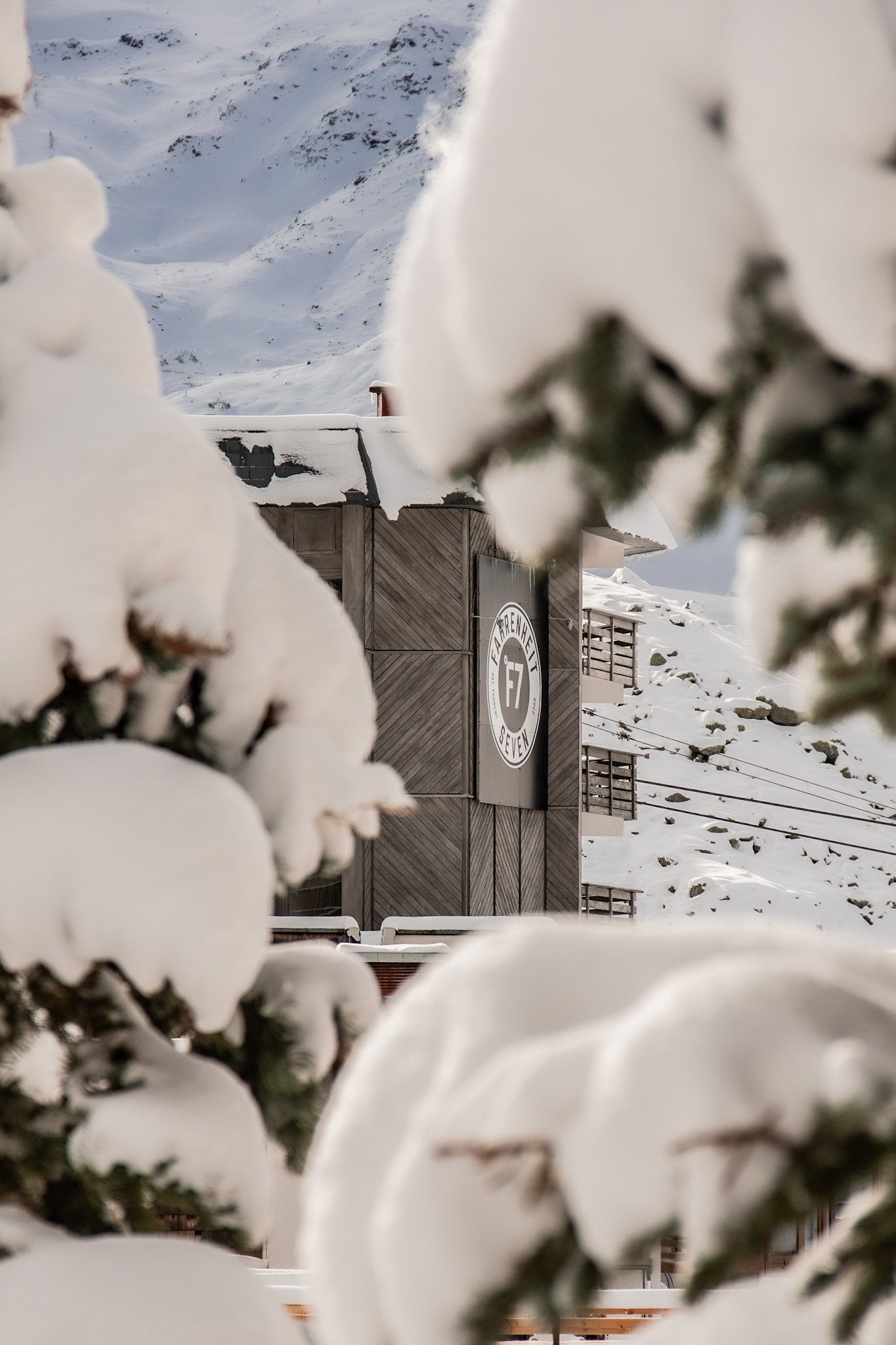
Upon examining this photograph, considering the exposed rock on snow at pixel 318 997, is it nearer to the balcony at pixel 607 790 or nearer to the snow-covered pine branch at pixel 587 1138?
the snow-covered pine branch at pixel 587 1138

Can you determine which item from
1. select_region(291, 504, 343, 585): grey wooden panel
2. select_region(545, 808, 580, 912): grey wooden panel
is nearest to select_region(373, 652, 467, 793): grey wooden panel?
select_region(291, 504, 343, 585): grey wooden panel

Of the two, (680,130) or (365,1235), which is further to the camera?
(365,1235)

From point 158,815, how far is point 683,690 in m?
53.2

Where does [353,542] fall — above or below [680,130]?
above

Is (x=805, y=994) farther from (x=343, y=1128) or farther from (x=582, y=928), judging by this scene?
(x=343, y=1128)

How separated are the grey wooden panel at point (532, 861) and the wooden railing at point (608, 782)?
1686mm

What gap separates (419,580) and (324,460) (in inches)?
69.6

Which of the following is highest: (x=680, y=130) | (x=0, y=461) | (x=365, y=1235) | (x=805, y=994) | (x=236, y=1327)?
(x=0, y=461)

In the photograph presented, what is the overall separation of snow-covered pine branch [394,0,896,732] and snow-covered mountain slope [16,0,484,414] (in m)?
73.5

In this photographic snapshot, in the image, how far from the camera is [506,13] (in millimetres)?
1423

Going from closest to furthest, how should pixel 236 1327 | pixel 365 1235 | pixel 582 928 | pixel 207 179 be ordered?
pixel 365 1235, pixel 582 928, pixel 236 1327, pixel 207 179

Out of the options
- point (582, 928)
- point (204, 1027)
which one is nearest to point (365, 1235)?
point (582, 928)

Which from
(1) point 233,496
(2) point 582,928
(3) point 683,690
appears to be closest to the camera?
(2) point 582,928

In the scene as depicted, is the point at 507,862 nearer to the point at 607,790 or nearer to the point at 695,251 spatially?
the point at 607,790
